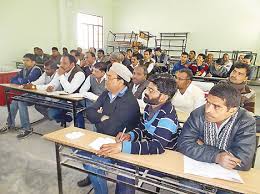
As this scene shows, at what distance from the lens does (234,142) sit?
132 cm

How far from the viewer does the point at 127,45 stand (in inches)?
376

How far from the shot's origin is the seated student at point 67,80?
2.94m

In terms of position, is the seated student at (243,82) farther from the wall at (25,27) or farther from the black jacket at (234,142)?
the wall at (25,27)

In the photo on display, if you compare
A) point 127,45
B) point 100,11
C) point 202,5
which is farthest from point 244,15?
point 100,11

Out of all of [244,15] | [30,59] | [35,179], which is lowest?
[35,179]

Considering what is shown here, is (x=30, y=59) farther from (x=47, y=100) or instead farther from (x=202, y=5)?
(x=202, y=5)

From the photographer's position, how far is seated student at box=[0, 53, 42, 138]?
3.08m

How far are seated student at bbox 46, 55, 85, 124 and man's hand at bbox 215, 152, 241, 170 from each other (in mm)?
2203

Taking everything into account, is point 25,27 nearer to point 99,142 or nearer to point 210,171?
point 99,142

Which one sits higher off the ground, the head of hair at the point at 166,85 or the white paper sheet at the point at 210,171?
the head of hair at the point at 166,85

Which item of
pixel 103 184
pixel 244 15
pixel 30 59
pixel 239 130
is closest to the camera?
pixel 239 130

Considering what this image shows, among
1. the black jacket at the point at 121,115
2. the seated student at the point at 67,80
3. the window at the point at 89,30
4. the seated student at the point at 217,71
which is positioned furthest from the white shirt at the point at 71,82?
the window at the point at 89,30

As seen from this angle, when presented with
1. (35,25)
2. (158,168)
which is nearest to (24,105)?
(158,168)

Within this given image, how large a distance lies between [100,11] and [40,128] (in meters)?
7.64
